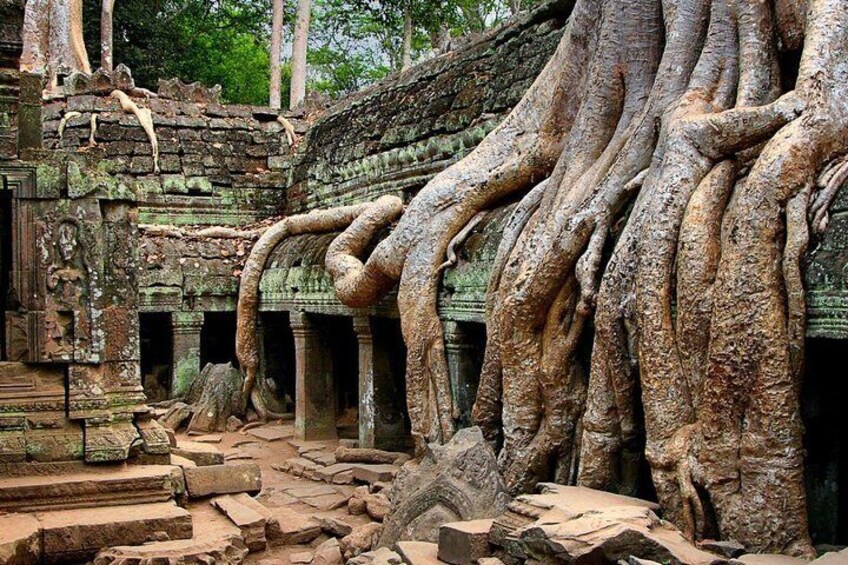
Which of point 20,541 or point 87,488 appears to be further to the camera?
point 87,488

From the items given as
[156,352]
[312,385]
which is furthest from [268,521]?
[156,352]

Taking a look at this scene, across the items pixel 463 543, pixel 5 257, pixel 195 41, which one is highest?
pixel 195 41

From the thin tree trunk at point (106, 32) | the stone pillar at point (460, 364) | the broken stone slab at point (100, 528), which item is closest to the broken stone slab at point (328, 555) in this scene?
the broken stone slab at point (100, 528)

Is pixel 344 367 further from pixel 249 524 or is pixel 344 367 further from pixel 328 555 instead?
pixel 328 555

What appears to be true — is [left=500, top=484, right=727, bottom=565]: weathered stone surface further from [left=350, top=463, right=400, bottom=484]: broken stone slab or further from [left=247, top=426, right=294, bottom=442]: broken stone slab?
[left=247, top=426, right=294, bottom=442]: broken stone slab

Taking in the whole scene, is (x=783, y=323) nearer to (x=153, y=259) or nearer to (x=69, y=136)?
(x=153, y=259)

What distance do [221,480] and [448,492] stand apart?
2.07m

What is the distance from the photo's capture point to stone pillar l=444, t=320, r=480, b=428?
25.4 ft

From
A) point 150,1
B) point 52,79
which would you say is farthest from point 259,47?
point 52,79

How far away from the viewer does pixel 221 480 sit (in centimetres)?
731

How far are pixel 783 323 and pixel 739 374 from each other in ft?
1.05

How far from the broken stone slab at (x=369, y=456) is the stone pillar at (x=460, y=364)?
4.31 feet

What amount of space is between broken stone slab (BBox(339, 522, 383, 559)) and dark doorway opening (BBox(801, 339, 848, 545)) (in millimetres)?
2643

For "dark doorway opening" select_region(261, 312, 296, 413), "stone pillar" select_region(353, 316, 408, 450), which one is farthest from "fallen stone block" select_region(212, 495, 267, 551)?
"dark doorway opening" select_region(261, 312, 296, 413)
